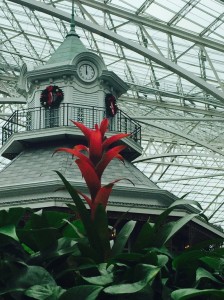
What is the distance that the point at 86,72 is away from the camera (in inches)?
855

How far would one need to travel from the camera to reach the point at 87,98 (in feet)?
71.7

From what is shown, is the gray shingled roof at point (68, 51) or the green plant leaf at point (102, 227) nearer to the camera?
the green plant leaf at point (102, 227)

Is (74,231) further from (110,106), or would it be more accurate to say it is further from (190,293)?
(110,106)

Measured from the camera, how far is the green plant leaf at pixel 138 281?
6.83 meters

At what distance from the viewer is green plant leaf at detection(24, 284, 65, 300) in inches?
267

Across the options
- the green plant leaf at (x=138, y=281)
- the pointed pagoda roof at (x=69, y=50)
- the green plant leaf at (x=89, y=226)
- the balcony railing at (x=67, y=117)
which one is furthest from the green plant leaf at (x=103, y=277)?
the pointed pagoda roof at (x=69, y=50)

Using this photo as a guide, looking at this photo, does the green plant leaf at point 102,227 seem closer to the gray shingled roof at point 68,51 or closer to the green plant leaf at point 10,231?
the green plant leaf at point 10,231

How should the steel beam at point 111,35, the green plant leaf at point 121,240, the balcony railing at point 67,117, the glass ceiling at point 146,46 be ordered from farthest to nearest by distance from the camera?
the glass ceiling at point 146,46 → the steel beam at point 111,35 → the balcony railing at point 67,117 → the green plant leaf at point 121,240

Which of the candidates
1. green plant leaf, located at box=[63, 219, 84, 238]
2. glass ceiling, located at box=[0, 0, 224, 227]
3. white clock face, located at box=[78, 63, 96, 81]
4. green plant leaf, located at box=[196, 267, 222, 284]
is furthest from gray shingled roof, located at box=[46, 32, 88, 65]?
green plant leaf, located at box=[196, 267, 222, 284]

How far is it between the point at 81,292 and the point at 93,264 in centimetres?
49

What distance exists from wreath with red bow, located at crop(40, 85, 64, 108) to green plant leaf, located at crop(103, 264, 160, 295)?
48.1ft

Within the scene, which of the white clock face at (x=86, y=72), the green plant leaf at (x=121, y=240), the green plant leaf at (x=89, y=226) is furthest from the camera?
the white clock face at (x=86, y=72)

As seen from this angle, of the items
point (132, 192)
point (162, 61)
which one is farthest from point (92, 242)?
point (162, 61)

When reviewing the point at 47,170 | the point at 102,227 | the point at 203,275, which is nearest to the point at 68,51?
the point at 47,170
